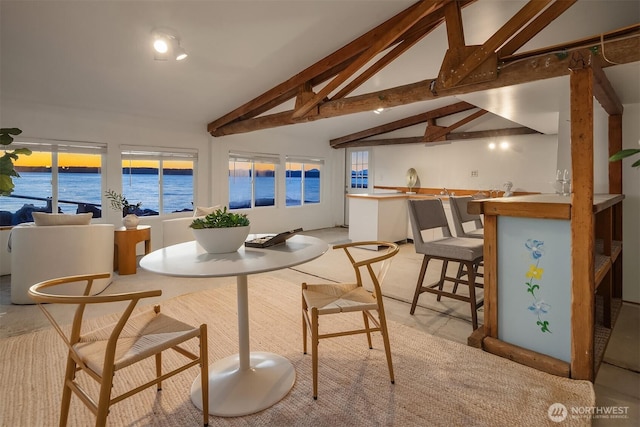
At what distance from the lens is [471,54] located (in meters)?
2.84

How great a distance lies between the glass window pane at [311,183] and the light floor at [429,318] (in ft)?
11.2

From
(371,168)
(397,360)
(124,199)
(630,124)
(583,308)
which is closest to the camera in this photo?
(583,308)

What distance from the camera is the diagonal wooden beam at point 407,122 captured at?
617 centimetres

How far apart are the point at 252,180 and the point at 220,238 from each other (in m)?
5.38

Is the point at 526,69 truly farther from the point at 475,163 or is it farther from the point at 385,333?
the point at 475,163

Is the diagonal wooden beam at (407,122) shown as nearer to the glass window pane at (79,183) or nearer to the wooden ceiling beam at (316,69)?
the wooden ceiling beam at (316,69)

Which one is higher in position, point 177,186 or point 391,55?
point 391,55

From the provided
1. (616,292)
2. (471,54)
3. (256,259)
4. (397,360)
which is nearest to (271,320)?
(397,360)

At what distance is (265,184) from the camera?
727 centimetres

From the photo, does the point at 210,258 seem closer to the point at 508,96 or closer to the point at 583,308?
the point at 583,308

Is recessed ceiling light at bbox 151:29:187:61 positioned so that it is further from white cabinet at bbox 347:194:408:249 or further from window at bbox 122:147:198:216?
white cabinet at bbox 347:194:408:249

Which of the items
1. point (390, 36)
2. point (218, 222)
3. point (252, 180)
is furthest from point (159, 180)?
point (218, 222)

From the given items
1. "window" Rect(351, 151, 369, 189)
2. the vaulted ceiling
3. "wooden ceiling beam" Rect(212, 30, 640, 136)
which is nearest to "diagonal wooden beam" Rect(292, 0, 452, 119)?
the vaulted ceiling

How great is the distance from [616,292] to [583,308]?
1.96m
